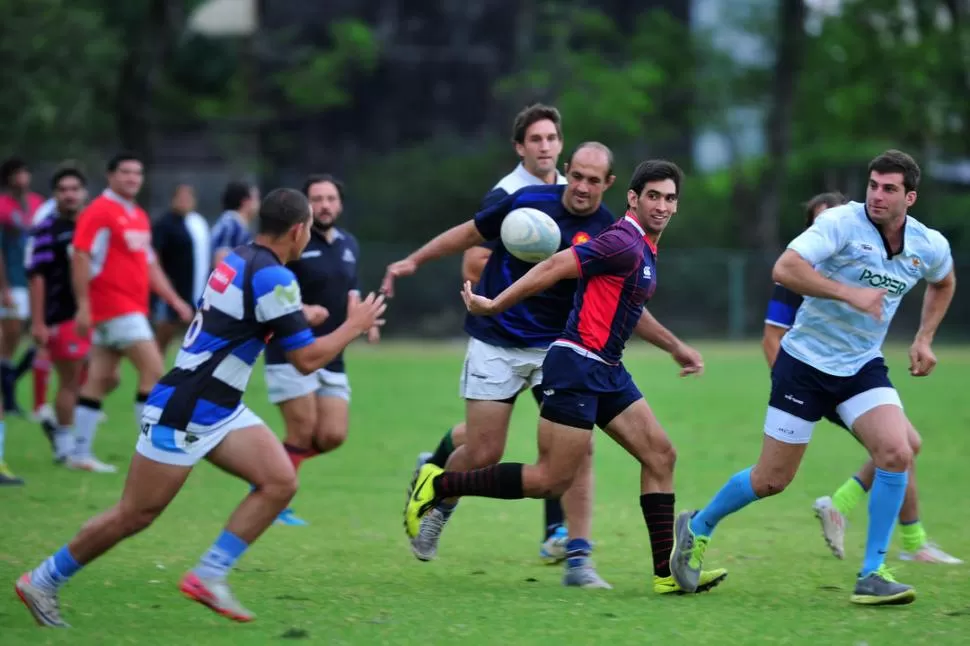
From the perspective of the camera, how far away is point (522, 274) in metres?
8.36

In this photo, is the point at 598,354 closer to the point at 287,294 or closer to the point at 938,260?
the point at 287,294

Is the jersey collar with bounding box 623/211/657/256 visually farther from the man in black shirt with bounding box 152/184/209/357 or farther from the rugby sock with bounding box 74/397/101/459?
the man in black shirt with bounding box 152/184/209/357

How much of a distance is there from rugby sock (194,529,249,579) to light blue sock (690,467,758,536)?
2578 millimetres

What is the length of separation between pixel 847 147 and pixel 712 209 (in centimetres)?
654

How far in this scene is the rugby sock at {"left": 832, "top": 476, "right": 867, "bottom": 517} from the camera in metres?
9.03

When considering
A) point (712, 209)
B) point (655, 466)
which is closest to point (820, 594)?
point (655, 466)

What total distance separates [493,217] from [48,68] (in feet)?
84.3

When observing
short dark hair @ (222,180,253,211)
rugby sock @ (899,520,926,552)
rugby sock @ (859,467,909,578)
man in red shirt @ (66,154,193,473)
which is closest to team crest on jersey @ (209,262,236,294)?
rugby sock @ (859,467,909,578)

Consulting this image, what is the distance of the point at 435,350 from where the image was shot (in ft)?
94.6

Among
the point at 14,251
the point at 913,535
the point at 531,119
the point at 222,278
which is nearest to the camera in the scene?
the point at 222,278

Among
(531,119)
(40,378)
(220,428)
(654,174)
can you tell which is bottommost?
(40,378)

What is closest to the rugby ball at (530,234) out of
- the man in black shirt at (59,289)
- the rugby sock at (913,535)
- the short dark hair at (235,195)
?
the rugby sock at (913,535)

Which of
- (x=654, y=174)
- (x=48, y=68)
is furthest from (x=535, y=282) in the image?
(x=48, y=68)

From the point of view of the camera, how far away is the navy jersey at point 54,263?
508 inches
